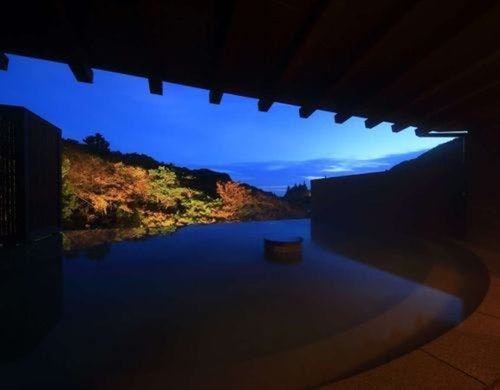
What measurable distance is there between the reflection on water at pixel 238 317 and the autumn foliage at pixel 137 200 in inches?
222

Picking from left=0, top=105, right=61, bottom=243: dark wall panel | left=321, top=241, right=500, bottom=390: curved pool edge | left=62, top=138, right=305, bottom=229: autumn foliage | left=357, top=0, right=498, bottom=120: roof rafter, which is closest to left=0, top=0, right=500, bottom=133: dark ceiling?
left=357, top=0, right=498, bottom=120: roof rafter

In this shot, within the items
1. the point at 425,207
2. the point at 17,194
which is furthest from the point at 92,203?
the point at 425,207

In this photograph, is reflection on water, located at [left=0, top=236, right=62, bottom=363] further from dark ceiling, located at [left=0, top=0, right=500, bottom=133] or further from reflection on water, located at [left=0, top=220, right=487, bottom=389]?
dark ceiling, located at [left=0, top=0, right=500, bottom=133]

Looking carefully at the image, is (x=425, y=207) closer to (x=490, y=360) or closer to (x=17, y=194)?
(x=490, y=360)

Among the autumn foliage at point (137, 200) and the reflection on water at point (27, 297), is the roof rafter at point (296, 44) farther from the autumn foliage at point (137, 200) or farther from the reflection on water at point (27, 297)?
the autumn foliage at point (137, 200)

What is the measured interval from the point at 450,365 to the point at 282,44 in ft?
10.1

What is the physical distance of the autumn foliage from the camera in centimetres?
1035

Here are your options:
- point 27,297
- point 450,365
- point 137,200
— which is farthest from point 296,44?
point 137,200

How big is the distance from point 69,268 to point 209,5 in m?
3.90

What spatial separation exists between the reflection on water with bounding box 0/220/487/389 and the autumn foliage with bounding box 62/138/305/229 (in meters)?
5.64

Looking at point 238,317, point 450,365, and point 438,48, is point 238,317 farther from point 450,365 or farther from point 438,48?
point 438,48

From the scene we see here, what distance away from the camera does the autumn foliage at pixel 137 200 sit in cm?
1035

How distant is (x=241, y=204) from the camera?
1369 cm

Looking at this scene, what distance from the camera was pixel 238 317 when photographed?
9.04 feet
